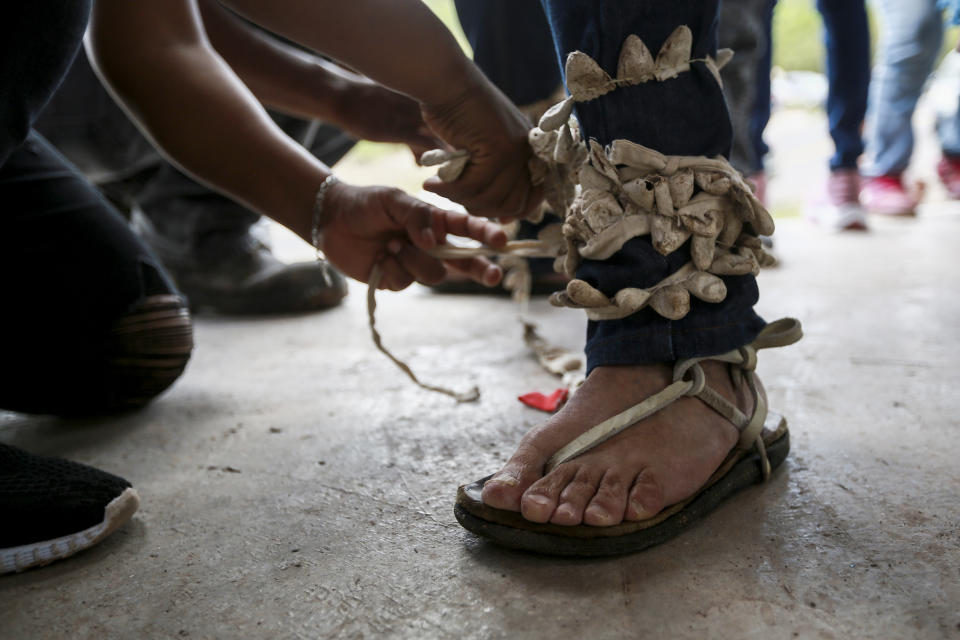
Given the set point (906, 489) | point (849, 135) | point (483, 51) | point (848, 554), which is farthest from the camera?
point (849, 135)

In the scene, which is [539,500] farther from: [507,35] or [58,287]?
[507,35]

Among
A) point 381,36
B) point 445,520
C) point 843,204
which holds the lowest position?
point 843,204

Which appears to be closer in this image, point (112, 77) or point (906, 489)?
point (906, 489)

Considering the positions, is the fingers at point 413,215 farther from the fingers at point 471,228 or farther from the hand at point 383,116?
the hand at point 383,116

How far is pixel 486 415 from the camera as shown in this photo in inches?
43.3

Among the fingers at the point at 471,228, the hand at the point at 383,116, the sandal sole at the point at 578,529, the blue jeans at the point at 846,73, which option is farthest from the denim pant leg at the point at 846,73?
the sandal sole at the point at 578,529

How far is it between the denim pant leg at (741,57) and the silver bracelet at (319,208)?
1099 mm

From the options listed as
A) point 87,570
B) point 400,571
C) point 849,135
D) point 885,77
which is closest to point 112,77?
point 87,570

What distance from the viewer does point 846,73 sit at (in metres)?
2.73

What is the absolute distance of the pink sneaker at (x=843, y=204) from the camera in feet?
9.23

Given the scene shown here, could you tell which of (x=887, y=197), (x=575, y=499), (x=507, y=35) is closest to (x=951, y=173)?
(x=887, y=197)

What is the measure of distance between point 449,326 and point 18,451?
96 cm

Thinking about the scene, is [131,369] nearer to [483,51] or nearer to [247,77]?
[247,77]

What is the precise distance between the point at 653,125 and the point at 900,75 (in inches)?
106
